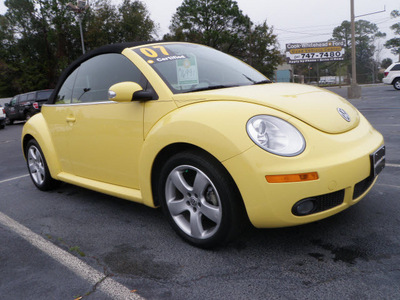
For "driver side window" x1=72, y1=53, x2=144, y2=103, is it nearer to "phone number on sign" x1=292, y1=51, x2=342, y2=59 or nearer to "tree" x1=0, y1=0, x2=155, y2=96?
"tree" x1=0, y1=0, x2=155, y2=96

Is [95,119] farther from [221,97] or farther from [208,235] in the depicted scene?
[208,235]

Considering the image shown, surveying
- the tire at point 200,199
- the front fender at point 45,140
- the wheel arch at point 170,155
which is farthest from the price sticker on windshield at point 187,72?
the front fender at point 45,140

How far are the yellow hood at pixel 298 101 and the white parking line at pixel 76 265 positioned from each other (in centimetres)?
127

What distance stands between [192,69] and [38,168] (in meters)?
2.43

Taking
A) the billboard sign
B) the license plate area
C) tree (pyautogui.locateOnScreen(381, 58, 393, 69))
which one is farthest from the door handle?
tree (pyautogui.locateOnScreen(381, 58, 393, 69))

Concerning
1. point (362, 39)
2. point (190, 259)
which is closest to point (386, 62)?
point (362, 39)

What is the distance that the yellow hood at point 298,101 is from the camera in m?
2.48

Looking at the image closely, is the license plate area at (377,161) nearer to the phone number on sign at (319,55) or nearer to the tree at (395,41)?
the phone number on sign at (319,55)

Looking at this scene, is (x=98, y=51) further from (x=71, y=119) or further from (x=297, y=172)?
(x=297, y=172)

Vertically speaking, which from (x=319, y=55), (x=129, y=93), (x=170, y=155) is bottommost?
(x=170, y=155)

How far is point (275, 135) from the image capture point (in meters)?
2.33

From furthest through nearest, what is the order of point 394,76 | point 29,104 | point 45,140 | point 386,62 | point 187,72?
point 386,62
point 394,76
point 29,104
point 45,140
point 187,72

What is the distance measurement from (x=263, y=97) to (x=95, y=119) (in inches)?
59.4

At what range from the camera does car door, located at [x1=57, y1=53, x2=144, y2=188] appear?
3002mm
